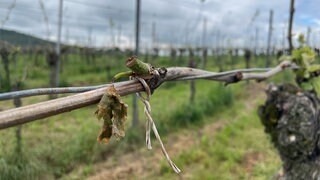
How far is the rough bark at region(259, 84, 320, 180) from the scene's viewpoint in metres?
1.93

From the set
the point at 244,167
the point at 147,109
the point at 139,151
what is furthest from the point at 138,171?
the point at 147,109

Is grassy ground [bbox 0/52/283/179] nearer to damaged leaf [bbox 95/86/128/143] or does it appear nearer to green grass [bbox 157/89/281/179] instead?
green grass [bbox 157/89/281/179]

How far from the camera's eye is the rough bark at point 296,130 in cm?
193

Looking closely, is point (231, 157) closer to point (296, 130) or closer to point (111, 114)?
point (296, 130)

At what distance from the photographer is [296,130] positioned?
194cm

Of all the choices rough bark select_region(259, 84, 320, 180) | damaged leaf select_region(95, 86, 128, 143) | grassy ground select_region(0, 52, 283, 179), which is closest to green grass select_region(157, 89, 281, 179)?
grassy ground select_region(0, 52, 283, 179)

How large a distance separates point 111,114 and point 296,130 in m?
1.43

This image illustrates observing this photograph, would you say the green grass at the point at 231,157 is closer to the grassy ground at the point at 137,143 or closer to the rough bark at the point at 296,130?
the grassy ground at the point at 137,143

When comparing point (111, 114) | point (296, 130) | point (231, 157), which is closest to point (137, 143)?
point (231, 157)

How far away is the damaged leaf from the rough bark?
4.57 ft

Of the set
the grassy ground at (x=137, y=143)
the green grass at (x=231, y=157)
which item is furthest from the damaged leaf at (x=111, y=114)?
the green grass at (x=231, y=157)

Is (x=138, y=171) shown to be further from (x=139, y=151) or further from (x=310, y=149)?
(x=310, y=149)

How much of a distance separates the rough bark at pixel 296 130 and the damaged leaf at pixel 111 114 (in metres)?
1.39

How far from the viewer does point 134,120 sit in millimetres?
5523
